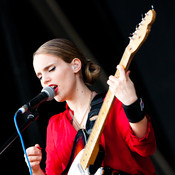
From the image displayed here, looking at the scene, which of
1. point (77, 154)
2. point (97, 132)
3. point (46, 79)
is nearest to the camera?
point (97, 132)

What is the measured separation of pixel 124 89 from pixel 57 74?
478 mm

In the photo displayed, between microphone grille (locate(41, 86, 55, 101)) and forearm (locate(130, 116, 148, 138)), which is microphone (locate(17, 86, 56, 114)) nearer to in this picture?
microphone grille (locate(41, 86, 55, 101))

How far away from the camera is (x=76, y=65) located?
4.93 ft

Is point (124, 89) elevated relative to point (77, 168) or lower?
elevated

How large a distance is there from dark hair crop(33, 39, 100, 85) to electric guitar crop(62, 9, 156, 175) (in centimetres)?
41

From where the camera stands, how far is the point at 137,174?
120cm

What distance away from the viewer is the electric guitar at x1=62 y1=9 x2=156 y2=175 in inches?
40.6

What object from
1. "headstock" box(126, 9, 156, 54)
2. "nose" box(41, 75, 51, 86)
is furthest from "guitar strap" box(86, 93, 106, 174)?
"headstock" box(126, 9, 156, 54)

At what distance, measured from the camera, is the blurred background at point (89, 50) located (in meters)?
2.02

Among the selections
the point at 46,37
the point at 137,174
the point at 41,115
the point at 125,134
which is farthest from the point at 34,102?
the point at 46,37

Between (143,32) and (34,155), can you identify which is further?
(34,155)

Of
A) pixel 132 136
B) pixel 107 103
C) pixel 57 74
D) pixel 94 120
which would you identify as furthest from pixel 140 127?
pixel 57 74

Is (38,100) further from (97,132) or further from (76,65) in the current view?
(76,65)

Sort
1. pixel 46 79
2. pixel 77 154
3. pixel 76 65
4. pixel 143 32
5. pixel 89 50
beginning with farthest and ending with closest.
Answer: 1. pixel 89 50
2. pixel 76 65
3. pixel 46 79
4. pixel 77 154
5. pixel 143 32
